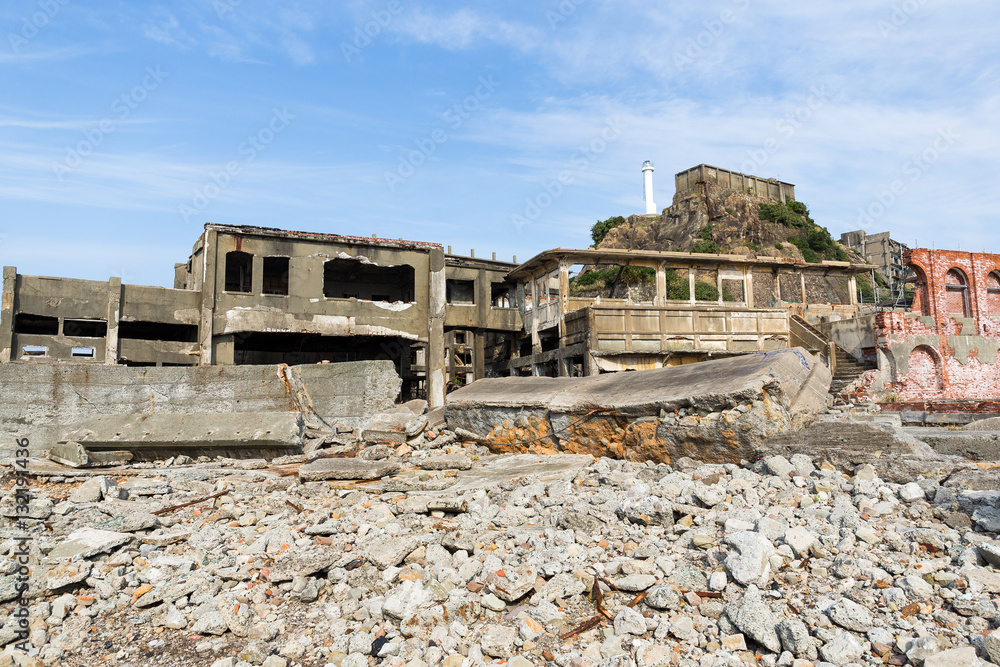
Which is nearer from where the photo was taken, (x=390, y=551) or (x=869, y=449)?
(x=390, y=551)

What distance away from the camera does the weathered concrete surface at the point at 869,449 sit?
4.64 meters

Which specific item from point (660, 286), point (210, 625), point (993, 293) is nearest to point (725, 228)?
point (993, 293)

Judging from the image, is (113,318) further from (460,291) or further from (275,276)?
(460,291)

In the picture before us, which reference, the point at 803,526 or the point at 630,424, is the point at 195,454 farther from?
the point at 803,526

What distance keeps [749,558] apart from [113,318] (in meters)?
17.9

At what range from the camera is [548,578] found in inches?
150

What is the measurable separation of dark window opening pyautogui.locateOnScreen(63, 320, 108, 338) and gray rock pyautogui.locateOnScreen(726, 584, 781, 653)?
18.2 metres

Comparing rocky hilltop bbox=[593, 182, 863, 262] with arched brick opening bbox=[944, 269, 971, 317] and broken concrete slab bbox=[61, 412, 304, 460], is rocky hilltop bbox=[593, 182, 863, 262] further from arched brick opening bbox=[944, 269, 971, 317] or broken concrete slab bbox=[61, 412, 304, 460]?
broken concrete slab bbox=[61, 412, 304, 460]

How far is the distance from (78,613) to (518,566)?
2.55m

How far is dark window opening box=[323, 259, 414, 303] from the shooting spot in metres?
21.3

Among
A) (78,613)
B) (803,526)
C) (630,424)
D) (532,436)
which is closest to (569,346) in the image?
(532,436)

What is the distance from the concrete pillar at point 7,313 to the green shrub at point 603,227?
40039 mm

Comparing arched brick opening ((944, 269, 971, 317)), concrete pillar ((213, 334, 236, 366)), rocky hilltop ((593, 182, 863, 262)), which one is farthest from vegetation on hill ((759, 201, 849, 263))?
concrete pillar ((213, 334, 236, 366))

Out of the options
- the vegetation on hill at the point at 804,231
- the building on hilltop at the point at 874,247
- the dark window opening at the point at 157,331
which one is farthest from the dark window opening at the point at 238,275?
the building on hilltop at the point at 874,247
